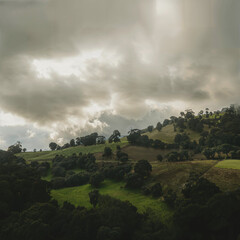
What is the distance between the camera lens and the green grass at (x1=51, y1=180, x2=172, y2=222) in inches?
2021

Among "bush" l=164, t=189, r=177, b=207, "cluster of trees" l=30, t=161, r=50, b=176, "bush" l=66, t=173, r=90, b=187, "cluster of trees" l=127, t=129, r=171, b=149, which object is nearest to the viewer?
"bush" l=164, t=189, r=177, b=207

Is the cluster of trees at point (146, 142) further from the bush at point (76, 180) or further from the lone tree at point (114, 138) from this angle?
the bush at point (76, 180)

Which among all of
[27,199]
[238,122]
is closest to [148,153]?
[238,122]

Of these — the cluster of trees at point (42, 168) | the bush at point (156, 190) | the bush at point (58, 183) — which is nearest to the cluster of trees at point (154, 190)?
the bush at point (156, 190)

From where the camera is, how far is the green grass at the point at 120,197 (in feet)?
168

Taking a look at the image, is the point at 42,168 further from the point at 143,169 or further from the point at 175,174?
the point at 175,174

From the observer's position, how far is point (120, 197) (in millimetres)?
64688

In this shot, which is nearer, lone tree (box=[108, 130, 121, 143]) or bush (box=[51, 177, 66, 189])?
bush (box=[51, 177, 66, 189])

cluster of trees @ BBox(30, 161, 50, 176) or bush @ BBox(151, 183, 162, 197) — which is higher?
cluster of trees @ BBox(30, 161, 50, 176)

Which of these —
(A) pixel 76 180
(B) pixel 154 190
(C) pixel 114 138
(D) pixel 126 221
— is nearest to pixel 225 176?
(B) pixel 154 190

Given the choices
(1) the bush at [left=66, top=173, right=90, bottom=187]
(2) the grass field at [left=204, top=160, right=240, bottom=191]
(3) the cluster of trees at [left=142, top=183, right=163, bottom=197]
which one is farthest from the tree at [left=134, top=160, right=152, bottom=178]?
(1) the bush at [left=66, top=173, right=90, bottom=187]

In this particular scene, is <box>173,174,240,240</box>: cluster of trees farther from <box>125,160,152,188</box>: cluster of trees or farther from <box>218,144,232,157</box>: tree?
<box>218,144,232,157</box>: tree

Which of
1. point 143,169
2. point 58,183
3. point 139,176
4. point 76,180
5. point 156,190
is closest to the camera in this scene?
point 156,190

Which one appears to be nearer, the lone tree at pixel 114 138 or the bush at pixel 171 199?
the bush at pixel 171 199
